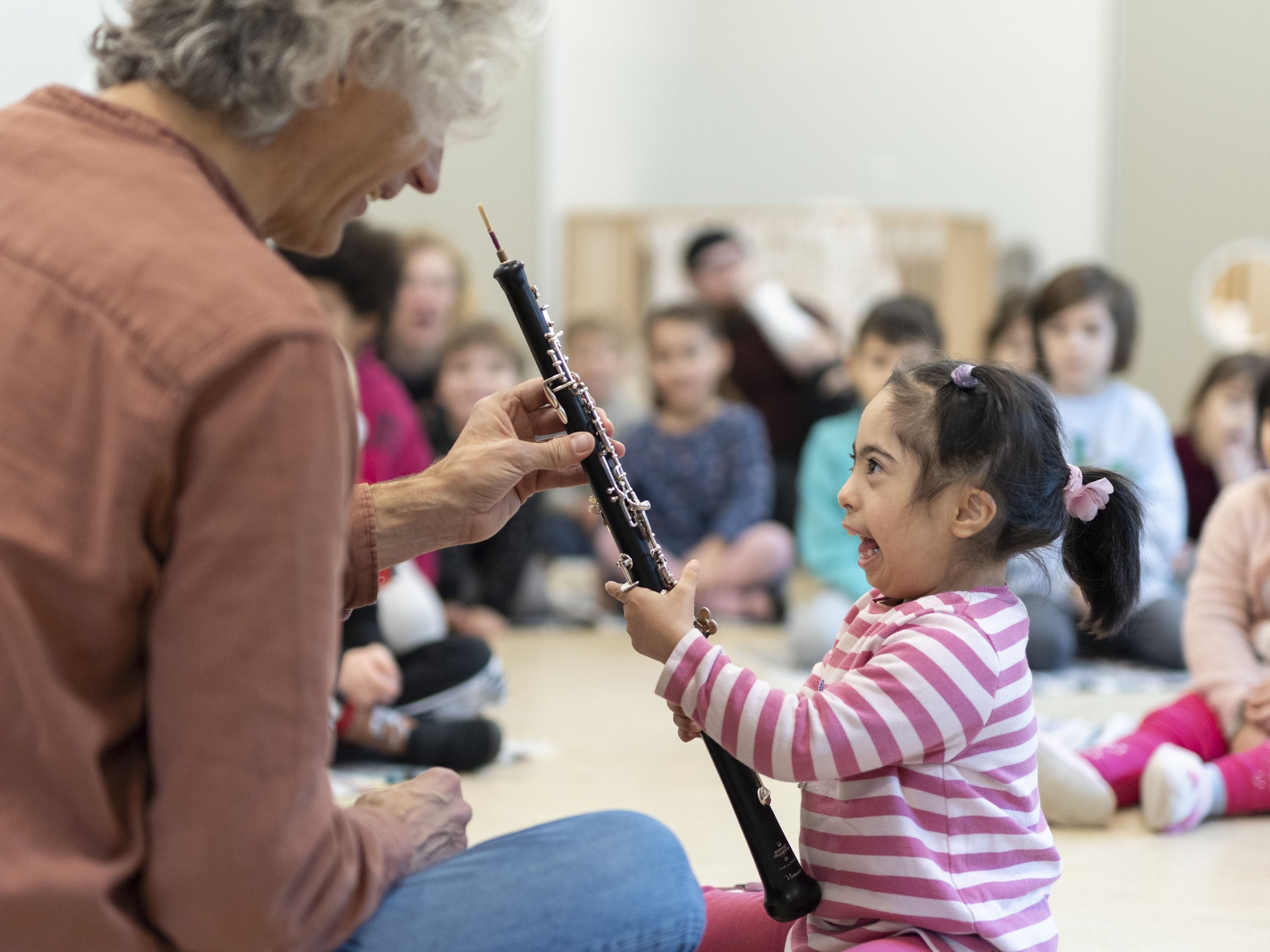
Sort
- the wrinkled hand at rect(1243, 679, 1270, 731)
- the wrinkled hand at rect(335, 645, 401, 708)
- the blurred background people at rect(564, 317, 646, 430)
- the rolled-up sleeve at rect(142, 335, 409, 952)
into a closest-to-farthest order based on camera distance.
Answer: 1. the rolled-up sleeve at rect(142, 335, 409, 952)
2. the wrinkled hand at rect(1243, 679, 1270, 731)
3. the wrinkled hand at rect(335, 645, 401, 708)
4. the blurred background people at rect(564, 317, 646, 430)

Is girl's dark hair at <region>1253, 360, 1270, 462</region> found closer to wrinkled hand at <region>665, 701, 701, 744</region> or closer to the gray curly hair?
wrinkled hand at <region>665, 701, 701, 744</region>

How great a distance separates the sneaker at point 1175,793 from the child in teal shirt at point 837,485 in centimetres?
96

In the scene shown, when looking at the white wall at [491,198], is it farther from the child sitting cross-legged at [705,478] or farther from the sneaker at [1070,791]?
the sneaker at [1070,791]

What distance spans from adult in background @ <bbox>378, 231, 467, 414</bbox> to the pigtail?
2.42 metres

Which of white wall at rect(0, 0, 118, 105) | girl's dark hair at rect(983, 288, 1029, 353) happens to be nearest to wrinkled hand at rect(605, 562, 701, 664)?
white wall at rect(0, 0, 118, 105)

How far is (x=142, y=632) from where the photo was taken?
28.0 inches

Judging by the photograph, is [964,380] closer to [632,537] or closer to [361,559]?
[632,537]

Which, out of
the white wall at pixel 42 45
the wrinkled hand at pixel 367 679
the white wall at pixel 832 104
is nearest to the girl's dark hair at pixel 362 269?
the white wall at pixel 42 45

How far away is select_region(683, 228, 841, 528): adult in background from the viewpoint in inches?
157

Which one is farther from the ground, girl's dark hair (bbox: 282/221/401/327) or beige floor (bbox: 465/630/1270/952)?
girl's dark hair (bbox: 282/221/401/327)

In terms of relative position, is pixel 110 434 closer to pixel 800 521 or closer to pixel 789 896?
pixel 789 896

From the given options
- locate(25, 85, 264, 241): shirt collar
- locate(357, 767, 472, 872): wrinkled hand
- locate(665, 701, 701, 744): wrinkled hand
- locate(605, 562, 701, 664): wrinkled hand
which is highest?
locate(25, 85, 264, 241): shirt collar

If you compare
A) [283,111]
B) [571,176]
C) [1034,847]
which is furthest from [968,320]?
[283,111]

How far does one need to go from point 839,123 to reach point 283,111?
16.2 ft
